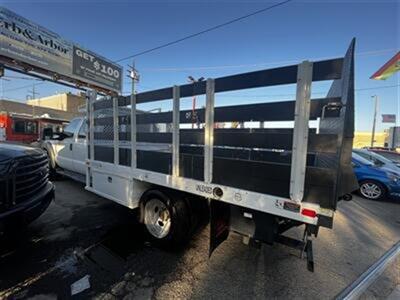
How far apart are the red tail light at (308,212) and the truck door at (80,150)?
5.16 meters

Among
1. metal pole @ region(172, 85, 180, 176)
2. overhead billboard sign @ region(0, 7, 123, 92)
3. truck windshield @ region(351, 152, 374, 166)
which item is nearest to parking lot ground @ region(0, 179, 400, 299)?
metal pole @ region(172, 85, 180, 176)

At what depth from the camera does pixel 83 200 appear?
560 centimetres

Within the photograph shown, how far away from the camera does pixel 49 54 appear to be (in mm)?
10742

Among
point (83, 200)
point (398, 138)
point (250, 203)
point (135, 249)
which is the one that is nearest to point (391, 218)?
point (250, 203)

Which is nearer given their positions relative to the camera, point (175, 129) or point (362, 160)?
point (175, 129)

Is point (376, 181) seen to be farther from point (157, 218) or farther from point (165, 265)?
point (165, 265)

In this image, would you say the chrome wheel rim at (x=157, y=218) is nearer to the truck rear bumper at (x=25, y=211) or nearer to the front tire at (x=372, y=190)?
the truck rear bumper at (x=25, y=211)

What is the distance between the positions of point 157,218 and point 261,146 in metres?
2.13

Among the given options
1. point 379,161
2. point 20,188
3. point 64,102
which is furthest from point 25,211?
point 64,102

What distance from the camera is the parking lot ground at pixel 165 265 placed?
98.7 inches

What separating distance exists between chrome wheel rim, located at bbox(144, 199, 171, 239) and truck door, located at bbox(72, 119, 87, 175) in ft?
9.34

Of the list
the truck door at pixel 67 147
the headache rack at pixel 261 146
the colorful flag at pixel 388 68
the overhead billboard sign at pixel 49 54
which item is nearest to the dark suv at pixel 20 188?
the headache rack at pixel 261 146

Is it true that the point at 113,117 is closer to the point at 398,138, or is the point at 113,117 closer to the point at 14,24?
the point at 14,24

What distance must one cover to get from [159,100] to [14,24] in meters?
10.6
